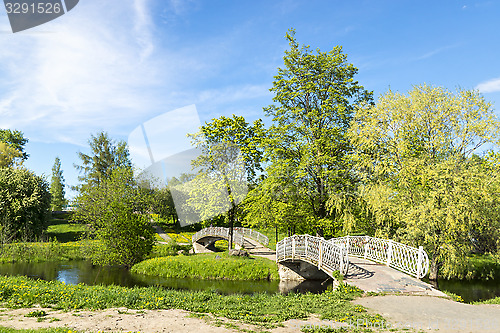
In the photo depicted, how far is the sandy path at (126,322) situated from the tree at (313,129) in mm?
13082

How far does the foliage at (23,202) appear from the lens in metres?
35.5

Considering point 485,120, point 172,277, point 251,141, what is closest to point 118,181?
point 172,277

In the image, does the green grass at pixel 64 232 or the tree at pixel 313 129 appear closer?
the tree at pixel 313 129

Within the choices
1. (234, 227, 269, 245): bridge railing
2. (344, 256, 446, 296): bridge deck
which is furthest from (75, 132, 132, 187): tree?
(344, 256, 446, 296): bridge deck

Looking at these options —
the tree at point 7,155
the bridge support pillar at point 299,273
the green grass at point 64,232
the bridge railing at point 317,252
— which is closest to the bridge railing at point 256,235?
the bridge support pillar at point 299,273

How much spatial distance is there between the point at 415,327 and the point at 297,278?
45.8 feet

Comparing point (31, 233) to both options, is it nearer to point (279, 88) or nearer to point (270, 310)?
point (279, 88)

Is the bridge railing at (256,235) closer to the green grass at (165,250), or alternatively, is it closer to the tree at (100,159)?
the green grass at (165,250)

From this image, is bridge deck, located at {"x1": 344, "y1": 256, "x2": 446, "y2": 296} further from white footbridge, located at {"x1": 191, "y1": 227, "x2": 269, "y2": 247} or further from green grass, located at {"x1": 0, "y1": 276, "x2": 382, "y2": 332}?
white footbridge, located at {"x1": 191, "y1": 227, "x2": 269, "y2": 247}

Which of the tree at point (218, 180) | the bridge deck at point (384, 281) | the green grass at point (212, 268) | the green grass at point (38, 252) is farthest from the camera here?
the green grass at point (38, 252)

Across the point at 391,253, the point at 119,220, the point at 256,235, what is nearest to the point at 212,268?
the point at 119,220

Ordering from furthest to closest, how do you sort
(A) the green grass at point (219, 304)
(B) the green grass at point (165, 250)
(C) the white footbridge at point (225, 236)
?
1. (C) the white footbridge at point (225, 236)
2. (B) the green grass at point (165, 250)
3. (A) the green grass at point (219, 304)

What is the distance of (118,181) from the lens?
26641 mm

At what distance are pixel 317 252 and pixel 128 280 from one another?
1292cm
